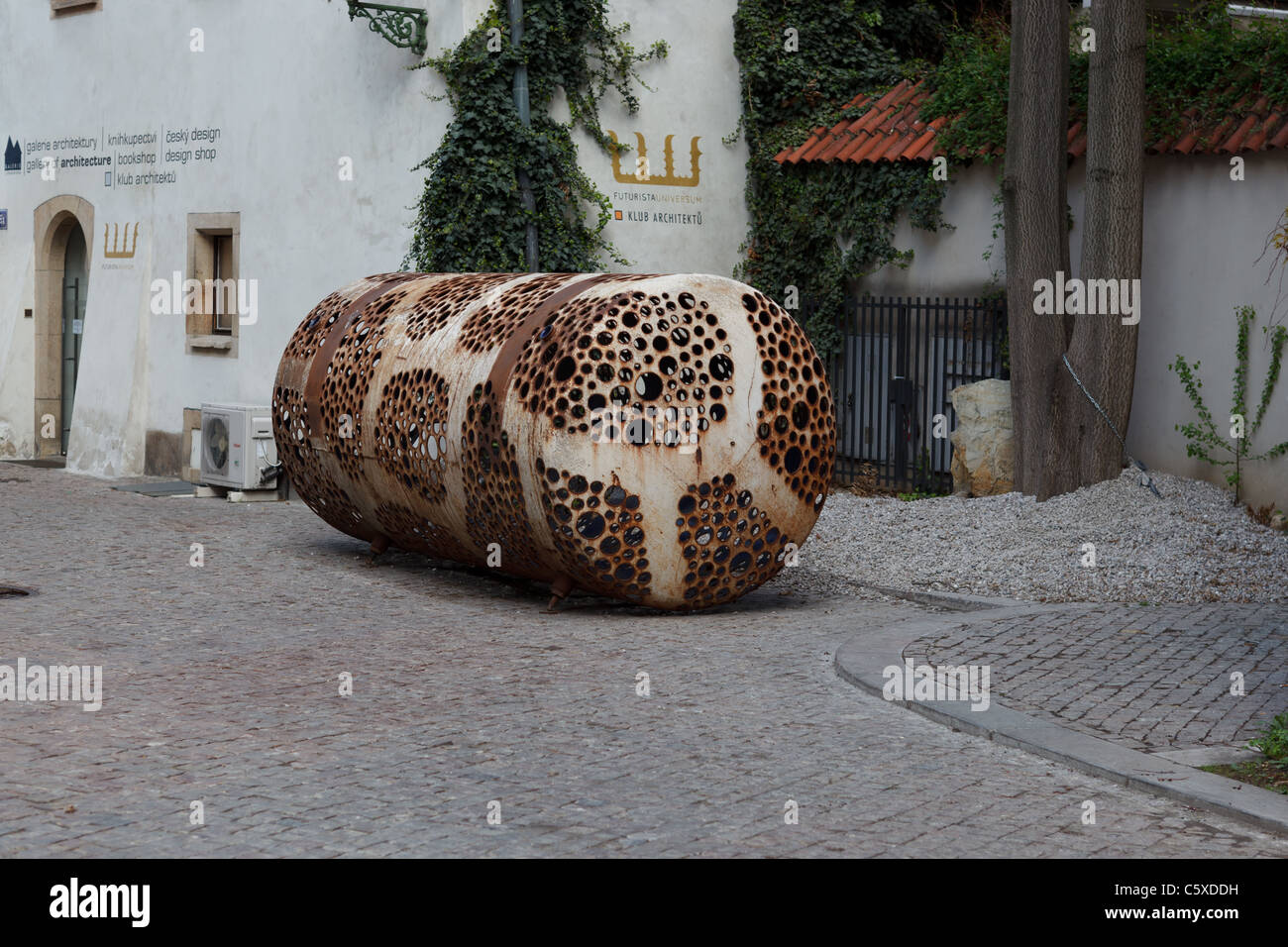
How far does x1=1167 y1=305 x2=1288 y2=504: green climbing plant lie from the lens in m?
11.9

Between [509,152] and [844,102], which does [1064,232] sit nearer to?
[844,102]

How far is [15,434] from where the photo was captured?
20.1 meters

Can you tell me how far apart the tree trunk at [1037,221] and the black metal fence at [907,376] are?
1112 mm

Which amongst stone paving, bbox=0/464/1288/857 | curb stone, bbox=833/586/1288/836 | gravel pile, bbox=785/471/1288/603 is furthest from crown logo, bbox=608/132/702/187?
curb stone, bbox=833/586/1288/836

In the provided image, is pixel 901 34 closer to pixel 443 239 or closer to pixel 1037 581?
pixel 443 239

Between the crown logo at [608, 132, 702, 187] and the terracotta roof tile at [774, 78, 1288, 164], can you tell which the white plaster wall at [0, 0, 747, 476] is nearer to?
the crown logo at [608, 132, 702, 187]

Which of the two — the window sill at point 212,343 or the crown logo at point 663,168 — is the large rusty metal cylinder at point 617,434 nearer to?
the crown logo at point 663,168

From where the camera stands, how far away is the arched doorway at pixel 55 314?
773 inches

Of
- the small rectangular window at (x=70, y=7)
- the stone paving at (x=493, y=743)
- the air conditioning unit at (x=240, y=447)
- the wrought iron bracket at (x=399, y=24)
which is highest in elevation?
the small rectangular window at (x=70, y=7)

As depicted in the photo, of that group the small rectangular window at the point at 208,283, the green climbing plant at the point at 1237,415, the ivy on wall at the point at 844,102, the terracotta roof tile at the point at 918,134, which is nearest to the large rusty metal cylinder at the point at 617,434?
the green climbing plant at the point at 1237,415

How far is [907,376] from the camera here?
14.8 m

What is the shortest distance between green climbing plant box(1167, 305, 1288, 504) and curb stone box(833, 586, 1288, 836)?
4495 millimetres

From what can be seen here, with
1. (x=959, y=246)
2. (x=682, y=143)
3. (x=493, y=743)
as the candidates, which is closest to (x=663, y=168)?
(x=682, y=143)
